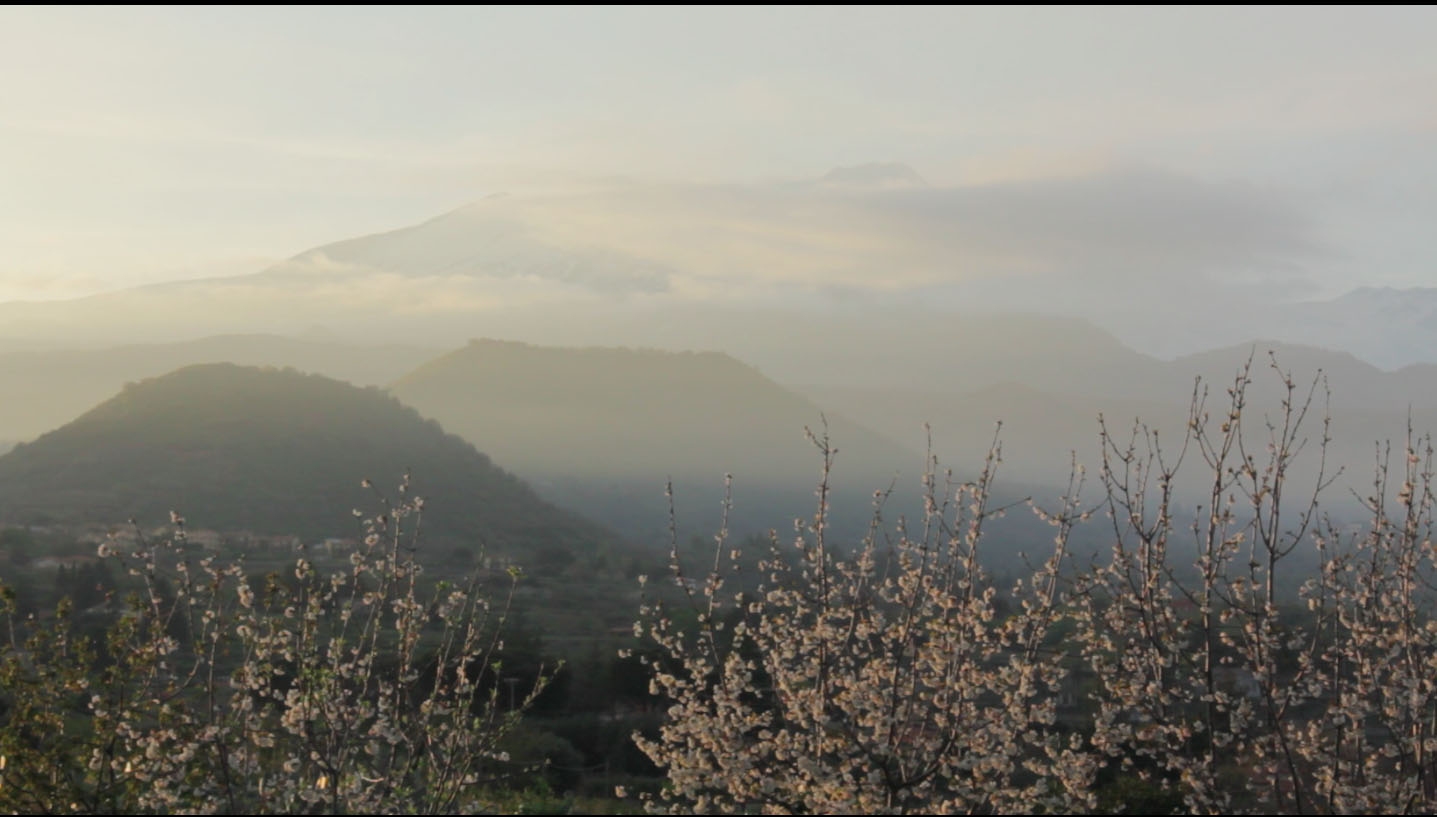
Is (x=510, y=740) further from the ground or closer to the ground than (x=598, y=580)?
further from the ground

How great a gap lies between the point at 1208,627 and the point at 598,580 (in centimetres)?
10520

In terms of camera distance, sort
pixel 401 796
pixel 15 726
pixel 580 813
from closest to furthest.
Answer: pixel 15 726 → pixel 401 796 → pixel 580 813

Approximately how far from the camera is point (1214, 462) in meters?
10.7

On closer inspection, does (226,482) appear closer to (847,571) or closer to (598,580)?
(598,580)

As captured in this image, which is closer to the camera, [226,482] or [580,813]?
[580,813]

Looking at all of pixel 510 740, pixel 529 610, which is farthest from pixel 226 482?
pixel 510 740

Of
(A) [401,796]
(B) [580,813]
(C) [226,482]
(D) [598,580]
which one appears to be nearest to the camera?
(A) [401,796]

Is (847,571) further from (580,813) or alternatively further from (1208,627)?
(580,813)

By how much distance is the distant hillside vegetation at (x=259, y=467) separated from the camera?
12362 cm

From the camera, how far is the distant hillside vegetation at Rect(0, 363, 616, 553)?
12362cm

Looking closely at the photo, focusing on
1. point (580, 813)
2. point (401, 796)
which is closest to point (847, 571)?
point (401, 796)

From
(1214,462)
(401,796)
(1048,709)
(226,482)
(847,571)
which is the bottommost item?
(226,482)

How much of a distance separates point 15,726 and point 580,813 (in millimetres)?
12964

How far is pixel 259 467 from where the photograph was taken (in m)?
140
